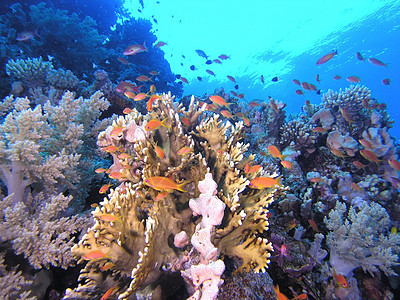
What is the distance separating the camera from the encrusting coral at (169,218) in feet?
5.80

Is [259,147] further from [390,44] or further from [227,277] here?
[390,44]

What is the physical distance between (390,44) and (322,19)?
14.3 metres

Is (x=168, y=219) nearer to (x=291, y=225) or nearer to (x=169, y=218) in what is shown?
(x=169, y=218)

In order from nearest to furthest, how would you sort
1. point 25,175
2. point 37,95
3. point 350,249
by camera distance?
point 25,175 < point 350,249 < point 37,95

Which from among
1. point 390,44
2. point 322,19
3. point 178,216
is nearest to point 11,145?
point 178,216

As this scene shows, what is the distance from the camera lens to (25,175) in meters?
2.56

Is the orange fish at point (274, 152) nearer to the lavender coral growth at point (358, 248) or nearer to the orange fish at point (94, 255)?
the lavender coral growth at point (358, 248)

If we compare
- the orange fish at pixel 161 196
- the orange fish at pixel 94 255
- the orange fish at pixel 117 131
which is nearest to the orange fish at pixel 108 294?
the orange fish at pixel 94 255

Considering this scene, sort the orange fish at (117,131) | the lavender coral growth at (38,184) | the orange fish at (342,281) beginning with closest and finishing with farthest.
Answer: the lavender coral growth at (38,184) < the orange fish at (342,281) < the orange fish at (117,131)

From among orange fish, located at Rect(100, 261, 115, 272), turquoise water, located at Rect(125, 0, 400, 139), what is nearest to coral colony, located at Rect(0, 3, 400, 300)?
orange fish, located at Rect(100, 261, 115, 272)

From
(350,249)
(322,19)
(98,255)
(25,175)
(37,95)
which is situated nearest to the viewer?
(98,255)

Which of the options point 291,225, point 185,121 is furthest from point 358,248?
point 185,121

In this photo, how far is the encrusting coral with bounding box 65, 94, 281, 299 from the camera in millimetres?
1768

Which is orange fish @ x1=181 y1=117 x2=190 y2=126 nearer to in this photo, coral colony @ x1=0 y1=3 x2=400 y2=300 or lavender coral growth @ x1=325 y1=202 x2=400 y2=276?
coral colony @ x1=0 y1=3 x2=400 y2=300
